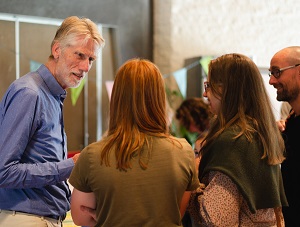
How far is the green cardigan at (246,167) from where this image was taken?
2.01 m

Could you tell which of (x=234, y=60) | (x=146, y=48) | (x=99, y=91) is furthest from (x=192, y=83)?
(x=234, y=60)

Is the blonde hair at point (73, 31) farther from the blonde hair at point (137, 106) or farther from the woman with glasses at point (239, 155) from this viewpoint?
the woman with glasses at point (239, 155)

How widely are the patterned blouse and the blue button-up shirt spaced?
55 centimetres

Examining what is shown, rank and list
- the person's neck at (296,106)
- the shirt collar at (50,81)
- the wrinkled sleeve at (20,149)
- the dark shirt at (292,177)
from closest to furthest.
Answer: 1. the wrinkled sleeve at (20,149)
2. the shirt collar at (50,81)
3. the dark shirt at (292,177)
4. the person's neck at (296,106)

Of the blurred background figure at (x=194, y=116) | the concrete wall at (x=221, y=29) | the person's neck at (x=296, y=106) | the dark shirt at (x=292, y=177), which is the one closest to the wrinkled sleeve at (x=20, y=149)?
the dark shirt at (x=292, y=177)

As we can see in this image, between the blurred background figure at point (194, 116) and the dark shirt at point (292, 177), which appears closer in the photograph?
the dark shirt at point (292, 177)

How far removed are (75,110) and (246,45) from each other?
7.95 feet

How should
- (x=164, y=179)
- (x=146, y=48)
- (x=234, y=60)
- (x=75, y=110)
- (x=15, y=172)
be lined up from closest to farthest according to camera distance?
(x=164, y=179) < (x=15, y=172) < (x=234, y=60) < (x=75, y=110) < (x=146, y=48)

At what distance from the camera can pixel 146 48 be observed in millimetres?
6172

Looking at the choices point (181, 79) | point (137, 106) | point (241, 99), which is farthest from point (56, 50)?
point (181, 79)

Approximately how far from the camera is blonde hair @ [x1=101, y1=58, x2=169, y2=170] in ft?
6.15

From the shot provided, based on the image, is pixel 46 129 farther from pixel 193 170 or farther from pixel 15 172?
pixel 193 170

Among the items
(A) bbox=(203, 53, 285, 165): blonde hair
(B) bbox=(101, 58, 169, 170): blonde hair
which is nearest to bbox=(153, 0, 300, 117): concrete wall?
(A) bbox=(203, 53, 285, 165): blonde hair

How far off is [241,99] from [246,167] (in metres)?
0.28
